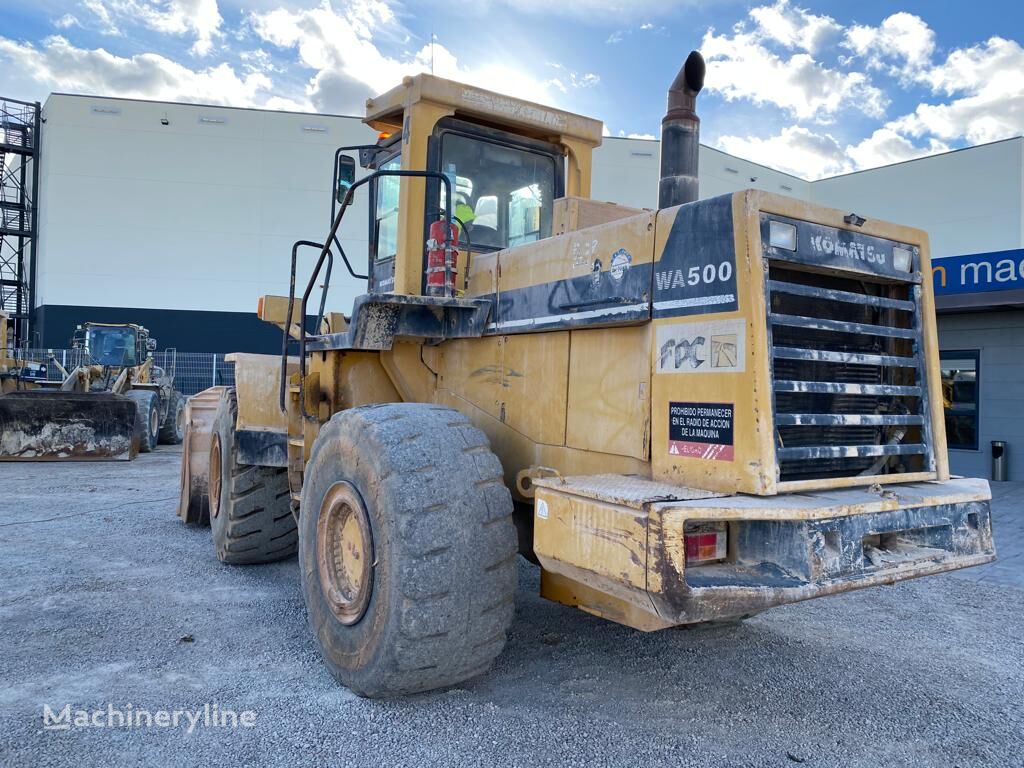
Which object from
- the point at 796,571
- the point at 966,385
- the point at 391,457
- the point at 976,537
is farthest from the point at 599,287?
the point at 966,385

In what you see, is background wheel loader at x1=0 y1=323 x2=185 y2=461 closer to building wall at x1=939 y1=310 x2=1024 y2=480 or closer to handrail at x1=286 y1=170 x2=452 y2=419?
handrail at x1=286 y1=170 x2=452 y2=419

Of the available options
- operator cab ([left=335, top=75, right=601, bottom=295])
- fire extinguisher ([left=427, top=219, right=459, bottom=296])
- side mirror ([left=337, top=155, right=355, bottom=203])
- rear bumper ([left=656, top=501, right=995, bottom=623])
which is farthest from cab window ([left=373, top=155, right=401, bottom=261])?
rear bumper ([left=656, top=501, right=995, bottom=623])

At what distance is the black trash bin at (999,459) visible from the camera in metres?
12.6

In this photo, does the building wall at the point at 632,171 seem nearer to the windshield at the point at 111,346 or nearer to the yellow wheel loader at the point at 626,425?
the windshield at the point at 111,346

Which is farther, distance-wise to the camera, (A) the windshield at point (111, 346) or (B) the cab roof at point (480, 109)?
(A) the windshield at point (111, 346)

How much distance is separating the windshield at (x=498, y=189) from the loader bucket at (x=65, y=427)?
10765 millimetres

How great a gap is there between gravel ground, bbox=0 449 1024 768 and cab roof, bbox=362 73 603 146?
9.91 ft

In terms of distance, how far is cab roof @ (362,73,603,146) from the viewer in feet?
15.0

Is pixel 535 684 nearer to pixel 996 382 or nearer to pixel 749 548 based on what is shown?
pixel 749 548

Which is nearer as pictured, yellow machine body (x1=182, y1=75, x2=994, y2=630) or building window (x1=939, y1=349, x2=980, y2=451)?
yellow machine body (x1=182, y1=75, x2=994, y2=630)

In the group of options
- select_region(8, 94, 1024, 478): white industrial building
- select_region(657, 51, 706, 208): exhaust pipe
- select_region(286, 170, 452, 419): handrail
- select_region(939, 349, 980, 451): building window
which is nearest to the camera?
select_region(657, 51, 706, 208): exhaust pipe

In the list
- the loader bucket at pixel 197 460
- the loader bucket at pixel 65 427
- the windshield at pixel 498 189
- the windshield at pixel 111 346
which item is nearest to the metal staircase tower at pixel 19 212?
the windshield at pixel 111 346

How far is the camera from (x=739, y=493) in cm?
307

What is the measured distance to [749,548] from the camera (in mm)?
3020
